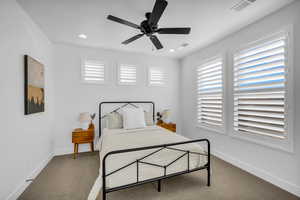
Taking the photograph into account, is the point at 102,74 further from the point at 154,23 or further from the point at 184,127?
the point at 184,127

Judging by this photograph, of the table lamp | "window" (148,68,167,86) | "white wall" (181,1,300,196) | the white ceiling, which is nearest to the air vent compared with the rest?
the white ceiling

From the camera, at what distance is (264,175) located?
2348 mm

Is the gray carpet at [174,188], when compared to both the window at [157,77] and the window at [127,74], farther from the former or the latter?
the window at [157,77]

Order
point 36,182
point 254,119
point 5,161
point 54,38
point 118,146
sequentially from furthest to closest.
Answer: point 54,38 < point 254,119 < point 36,182 < point 118,146 < point 5,161

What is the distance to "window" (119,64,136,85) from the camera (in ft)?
13.1

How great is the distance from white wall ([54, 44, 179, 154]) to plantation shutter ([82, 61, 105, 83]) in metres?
0.13

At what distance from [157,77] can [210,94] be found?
1.67m

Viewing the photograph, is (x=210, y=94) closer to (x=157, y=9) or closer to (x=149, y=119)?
(x=149, y=119)

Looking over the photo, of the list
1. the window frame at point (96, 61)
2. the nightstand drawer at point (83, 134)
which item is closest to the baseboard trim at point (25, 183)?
the nightstand drawer at point (83, 134)

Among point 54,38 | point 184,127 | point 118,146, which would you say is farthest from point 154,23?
point 184,127

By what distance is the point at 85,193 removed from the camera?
6.65ft

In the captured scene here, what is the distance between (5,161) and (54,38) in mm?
2596

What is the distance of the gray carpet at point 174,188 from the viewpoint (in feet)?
6.39

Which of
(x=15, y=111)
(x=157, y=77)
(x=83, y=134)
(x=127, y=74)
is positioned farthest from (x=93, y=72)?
(x=15, y=111)
